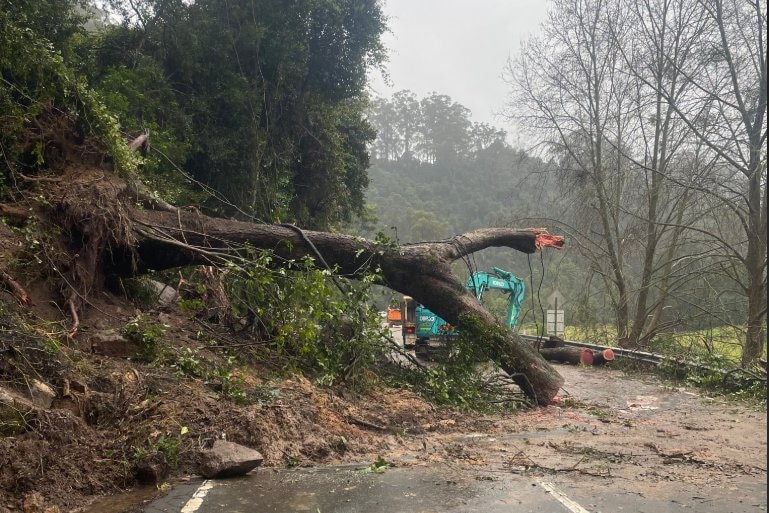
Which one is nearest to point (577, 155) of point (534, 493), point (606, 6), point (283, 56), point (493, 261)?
point (606, 6)

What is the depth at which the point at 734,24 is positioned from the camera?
12133 mm

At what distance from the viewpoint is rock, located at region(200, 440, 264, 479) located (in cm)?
474

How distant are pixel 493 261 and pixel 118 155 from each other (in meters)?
44.9

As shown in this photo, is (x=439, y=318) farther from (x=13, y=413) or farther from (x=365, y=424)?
(x=13, y=413)

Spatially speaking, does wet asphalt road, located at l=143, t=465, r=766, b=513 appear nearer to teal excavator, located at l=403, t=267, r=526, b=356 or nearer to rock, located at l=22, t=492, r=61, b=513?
rock, located at l=22, t=492, r=61, b=513

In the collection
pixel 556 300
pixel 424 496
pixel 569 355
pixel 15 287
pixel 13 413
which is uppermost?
pixel 15 287

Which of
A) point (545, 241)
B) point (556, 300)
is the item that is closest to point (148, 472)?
point (545, 241)

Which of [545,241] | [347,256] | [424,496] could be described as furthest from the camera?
[545,241]

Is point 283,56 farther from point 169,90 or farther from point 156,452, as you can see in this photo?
point 156,452

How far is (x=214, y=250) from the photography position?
8.03 m

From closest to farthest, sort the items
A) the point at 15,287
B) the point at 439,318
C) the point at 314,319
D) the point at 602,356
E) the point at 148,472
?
the point at 148,472 → the point at 15,287 → the point at 314,319 → the point at 602,356 → the point at 439,318

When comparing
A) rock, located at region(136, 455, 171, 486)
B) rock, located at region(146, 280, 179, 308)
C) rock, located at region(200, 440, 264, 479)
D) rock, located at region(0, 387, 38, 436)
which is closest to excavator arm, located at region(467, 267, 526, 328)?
rock, located at region(146, 280, 179, 308)

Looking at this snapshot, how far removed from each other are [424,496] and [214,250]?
15.7 feet

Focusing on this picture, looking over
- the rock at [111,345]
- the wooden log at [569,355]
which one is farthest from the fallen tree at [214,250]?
the wooden log at [569,355]
